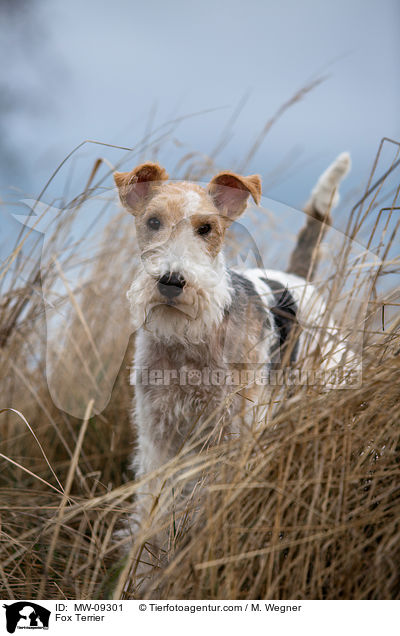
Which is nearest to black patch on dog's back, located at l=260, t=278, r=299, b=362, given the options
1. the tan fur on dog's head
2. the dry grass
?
the dry grass

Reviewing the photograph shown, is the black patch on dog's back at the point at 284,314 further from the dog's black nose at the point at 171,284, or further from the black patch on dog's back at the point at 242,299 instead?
the dog's black nose at the point at 171,284

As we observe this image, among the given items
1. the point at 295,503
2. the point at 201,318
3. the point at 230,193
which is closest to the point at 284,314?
the point at 201,318

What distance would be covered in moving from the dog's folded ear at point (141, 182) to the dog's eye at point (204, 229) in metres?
0.18

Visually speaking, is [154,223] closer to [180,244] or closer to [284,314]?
[180,244]

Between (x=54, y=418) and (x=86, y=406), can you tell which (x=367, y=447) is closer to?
(x=86, y=406)

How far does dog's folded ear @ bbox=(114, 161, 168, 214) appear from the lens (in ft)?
4.43

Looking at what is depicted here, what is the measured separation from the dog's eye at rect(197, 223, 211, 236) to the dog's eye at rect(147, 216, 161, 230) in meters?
0.11

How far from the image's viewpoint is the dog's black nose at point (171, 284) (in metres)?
1.19

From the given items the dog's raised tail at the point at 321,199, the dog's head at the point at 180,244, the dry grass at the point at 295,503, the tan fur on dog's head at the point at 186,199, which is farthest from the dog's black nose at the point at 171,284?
the dog's raised tail at the point at 321,199

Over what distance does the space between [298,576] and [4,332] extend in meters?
1.55

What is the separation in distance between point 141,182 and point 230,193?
251 millimetres

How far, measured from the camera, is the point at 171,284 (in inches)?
47.2

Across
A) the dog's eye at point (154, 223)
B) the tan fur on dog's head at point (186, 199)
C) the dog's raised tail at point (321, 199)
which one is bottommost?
the dog's eye at point (154, 223)

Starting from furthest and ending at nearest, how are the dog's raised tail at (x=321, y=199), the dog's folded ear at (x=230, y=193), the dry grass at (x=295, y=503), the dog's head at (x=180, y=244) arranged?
the dog's raised tail at (x=321, y=199), the dog's folded ear at (x=230, y=193), the dog's head at (x=180, y=244), the dry grass at (x=295, y=503)
